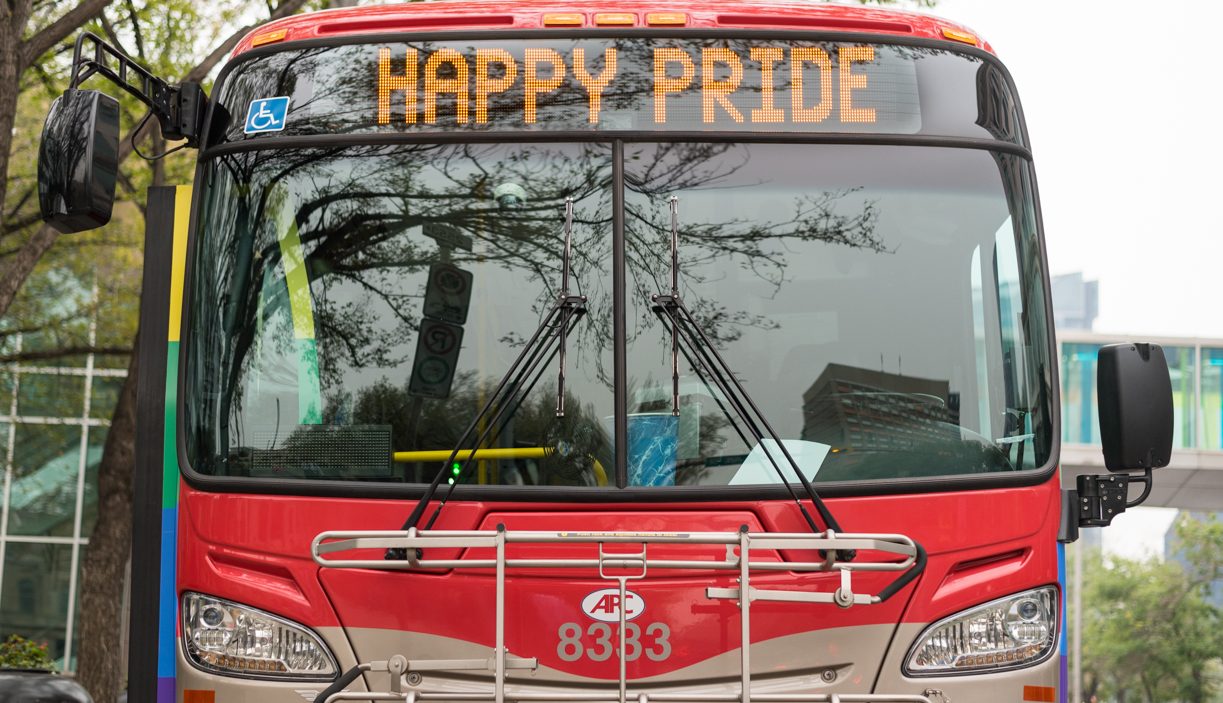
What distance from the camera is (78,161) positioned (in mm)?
4227

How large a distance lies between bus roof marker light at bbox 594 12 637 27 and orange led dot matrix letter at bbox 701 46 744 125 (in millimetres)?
262

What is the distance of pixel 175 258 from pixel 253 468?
0.85 metres

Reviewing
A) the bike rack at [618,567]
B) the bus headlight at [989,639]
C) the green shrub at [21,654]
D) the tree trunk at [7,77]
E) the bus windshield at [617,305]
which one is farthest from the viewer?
the green shrub at [21,654]

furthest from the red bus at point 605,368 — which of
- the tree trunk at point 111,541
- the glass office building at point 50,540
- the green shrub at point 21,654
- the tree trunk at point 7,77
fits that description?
the glass office building at point 50,540

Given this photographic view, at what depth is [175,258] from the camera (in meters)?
4.58

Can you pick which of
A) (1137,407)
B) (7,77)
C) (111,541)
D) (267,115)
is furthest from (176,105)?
(111,541)

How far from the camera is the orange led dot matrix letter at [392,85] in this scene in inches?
174

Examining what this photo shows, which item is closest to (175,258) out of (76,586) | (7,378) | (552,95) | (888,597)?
(552,95)

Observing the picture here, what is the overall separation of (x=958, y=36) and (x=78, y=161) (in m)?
2.86

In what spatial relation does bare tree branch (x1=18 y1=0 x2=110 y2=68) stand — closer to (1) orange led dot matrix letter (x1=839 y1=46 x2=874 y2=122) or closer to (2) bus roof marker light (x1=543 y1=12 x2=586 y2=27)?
(2) bus roof marker light (x1=543 y1=12 x2=586 y2=27)

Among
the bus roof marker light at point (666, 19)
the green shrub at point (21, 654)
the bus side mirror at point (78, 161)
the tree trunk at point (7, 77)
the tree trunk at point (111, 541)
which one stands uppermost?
the tree trunk at point (7, 77)

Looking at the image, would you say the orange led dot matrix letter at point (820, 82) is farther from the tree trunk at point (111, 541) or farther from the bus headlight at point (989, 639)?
the tree trunk at point (111, 541)

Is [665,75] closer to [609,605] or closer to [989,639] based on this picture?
[609,605]

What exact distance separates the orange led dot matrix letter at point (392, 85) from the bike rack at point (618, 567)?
138 centimetres
